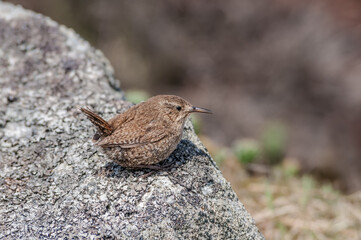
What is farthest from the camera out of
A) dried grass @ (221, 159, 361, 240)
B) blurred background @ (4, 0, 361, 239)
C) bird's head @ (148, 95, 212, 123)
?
blurred background @ (4, 0, 361, 239)

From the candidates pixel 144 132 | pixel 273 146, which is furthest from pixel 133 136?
pixel 273 146

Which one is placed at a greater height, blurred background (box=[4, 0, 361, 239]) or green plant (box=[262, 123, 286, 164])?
blurred background (box=[4, 0, 361, 239])

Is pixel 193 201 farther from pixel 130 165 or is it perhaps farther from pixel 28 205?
pixel 28 205

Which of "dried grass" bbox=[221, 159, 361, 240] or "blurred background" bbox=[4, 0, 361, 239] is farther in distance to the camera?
"blurred background" bbox=[4, 0, 361, 239]

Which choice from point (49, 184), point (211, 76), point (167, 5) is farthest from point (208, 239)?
point (167, 5)

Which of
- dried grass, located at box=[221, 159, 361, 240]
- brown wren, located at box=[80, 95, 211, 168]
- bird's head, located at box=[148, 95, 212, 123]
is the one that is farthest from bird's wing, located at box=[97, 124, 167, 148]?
dried grass, located at box=[221, 159, 361, 240]

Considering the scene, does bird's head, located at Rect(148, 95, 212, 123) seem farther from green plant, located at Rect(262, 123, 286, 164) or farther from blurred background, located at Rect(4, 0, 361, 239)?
green plant, located at Rect(262, 123, 286, 164)
